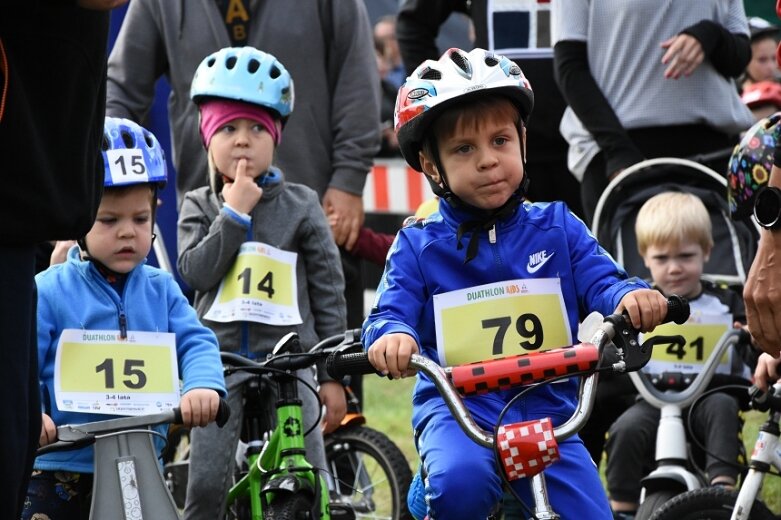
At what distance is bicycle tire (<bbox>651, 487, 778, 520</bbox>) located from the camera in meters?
5.59

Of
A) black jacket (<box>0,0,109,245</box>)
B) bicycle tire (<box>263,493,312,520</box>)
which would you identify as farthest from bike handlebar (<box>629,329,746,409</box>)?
black jacket (<box>0,0,109,245</box>)

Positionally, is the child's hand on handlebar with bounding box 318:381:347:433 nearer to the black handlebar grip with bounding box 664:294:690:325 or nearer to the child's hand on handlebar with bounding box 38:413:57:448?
the child's hand on handlebar with bounding box 38:413:57:448

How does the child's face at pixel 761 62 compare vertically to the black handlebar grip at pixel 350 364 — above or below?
above

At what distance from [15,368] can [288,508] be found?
215 cm

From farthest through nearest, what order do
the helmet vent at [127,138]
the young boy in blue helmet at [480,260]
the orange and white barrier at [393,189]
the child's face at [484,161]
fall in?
1. the orange and white barrier at [393,189]
2. the helmet vent at [127,138]
3. the child's face at [484,161]
4. the young boy in blue helmet at [480,260]

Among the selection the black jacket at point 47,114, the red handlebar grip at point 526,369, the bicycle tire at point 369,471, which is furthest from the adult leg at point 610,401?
the black jacket at point 47,114

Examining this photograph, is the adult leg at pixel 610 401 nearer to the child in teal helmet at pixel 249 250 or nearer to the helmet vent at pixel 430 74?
the child in teal helmet at pixel 249 250

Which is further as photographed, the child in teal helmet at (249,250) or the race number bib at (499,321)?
the child in teal helmet at (249,250)

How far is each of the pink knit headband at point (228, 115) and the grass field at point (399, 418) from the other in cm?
308

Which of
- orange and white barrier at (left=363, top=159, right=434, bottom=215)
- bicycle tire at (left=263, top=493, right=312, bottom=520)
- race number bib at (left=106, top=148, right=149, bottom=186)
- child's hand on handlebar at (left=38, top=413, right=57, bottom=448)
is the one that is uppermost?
orange and white barrier at (left=363, top=159, right=434, bottom=215)

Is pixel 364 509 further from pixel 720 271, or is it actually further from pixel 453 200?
pixel 453 200

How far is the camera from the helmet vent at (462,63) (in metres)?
4.52

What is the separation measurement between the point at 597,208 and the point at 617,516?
4.41ft

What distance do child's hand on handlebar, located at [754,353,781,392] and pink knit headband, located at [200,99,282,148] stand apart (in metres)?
2.16
